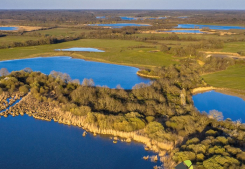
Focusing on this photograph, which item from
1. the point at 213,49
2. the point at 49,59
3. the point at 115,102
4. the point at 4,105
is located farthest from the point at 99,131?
the point at 213,49

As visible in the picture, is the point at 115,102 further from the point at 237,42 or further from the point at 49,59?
the point at 237,42

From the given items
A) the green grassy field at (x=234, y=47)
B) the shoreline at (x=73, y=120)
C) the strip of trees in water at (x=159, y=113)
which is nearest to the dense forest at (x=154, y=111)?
the strip of trees in water at (x=159, y=113)

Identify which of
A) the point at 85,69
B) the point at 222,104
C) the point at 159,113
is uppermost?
the point at 85,69

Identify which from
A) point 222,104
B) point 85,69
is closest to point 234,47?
point 222,104

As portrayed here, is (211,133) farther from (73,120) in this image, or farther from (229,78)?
(229,78)

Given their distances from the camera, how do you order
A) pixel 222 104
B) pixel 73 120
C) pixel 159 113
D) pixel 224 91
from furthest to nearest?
pixel 224 91, pixel 222 104, pixel 159 113, pixel 73 120

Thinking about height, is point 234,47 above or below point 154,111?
above

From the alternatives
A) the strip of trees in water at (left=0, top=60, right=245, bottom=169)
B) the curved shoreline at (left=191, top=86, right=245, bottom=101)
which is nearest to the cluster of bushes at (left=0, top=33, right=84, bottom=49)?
the strip of trees in water at (left=0, top=60, right=245, bottom=169)
